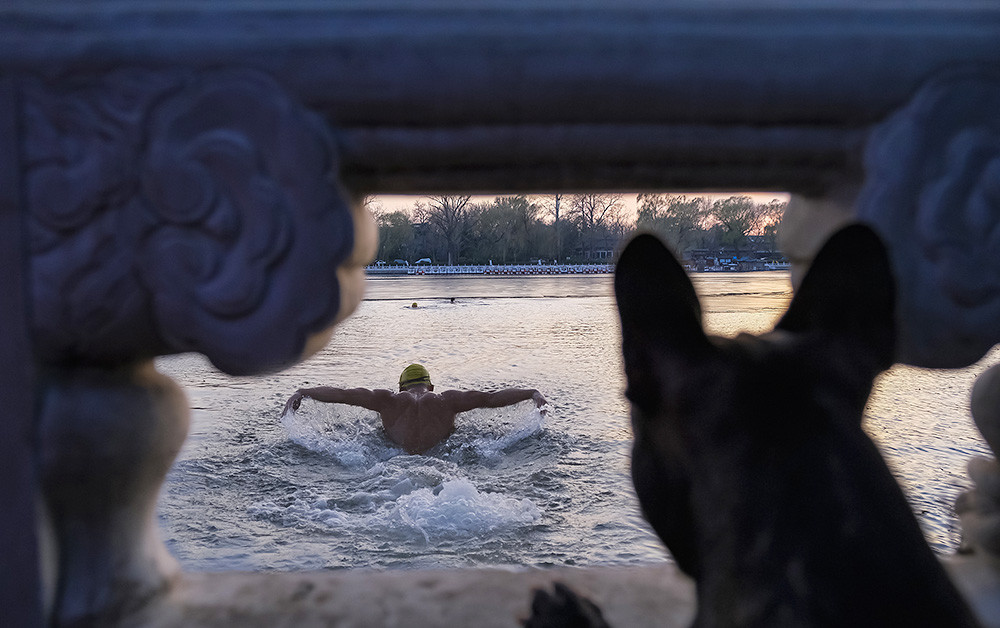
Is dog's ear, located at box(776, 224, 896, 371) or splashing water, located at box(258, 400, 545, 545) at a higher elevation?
dog's ear, located at box(776, 224, 896, 371)

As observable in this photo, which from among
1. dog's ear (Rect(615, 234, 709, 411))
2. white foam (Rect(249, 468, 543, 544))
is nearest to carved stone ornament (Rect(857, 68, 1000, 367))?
dog's ear (Rect(615, 234, 709, 411))

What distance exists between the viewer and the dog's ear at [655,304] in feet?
2.69

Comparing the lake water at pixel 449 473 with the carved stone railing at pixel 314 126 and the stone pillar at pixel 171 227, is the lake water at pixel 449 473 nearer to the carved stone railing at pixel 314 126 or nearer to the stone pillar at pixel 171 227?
the carved stone railing at pixel 314 126

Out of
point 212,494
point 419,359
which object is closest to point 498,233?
point 419,359

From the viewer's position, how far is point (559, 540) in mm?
2916

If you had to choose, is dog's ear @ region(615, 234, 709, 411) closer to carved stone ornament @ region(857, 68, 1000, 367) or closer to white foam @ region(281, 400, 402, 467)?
carved stone ornament @ region(857, 68, 1000, 367)

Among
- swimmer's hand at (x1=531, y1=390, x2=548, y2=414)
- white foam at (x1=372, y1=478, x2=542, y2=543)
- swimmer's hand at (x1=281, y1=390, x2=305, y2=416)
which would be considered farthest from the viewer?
swimmer's hand at (x1=531, y1=390, x2=548, y2=414)

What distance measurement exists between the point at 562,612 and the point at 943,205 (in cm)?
88

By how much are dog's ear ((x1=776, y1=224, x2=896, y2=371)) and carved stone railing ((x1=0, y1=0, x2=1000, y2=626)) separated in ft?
0.60

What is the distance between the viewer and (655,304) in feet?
2.70

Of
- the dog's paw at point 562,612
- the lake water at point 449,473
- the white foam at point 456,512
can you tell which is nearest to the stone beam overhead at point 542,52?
the lake water at point 449,473

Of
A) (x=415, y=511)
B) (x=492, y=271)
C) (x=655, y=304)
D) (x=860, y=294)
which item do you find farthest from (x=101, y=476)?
(x=492, y=271)

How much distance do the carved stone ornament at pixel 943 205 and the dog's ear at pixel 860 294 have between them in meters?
0.18

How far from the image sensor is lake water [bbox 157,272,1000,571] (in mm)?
2828
